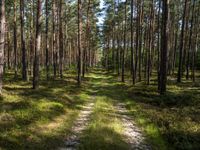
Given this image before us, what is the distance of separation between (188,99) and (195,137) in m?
8.93

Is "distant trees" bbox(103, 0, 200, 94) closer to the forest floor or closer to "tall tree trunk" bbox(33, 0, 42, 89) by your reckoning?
the forest floor

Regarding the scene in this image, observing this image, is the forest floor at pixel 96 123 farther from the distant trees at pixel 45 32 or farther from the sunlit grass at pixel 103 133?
the distant trees at pixel 45 32

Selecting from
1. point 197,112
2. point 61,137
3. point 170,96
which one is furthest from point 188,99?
point 61,137

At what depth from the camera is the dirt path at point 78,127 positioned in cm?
1068

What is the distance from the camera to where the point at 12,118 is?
41.3 ft

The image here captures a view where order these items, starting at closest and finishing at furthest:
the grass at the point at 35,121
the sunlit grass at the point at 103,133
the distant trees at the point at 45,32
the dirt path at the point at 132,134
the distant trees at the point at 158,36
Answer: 1. the grass at the point at 35,121
2. the sunlit grass at the point at 103,133
3. the dirt path at the point at 132,134
4. the distant trees at the point at 45,32
5. the distant trees at the point at 158,36

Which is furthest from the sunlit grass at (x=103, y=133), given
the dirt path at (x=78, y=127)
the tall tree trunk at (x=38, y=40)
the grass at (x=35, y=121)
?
the tall tree trunk at (x=38, y=40)

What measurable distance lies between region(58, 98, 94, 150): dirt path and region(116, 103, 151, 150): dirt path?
174 cm

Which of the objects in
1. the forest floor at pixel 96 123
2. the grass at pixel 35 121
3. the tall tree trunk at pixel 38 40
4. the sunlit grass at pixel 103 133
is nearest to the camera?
the grass at pixel 35 121

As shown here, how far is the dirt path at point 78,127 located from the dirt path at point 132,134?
174cm

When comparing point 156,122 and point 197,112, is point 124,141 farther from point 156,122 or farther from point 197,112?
point 197,112

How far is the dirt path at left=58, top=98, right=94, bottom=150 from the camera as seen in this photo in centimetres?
1068

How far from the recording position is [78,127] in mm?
13188

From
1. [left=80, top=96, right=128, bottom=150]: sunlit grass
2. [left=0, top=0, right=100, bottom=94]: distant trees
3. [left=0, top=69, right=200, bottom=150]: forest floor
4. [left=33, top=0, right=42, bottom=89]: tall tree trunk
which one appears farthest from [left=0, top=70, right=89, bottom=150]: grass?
[left=33, top=0, right=42, bottom=89]: tall tree trunk
